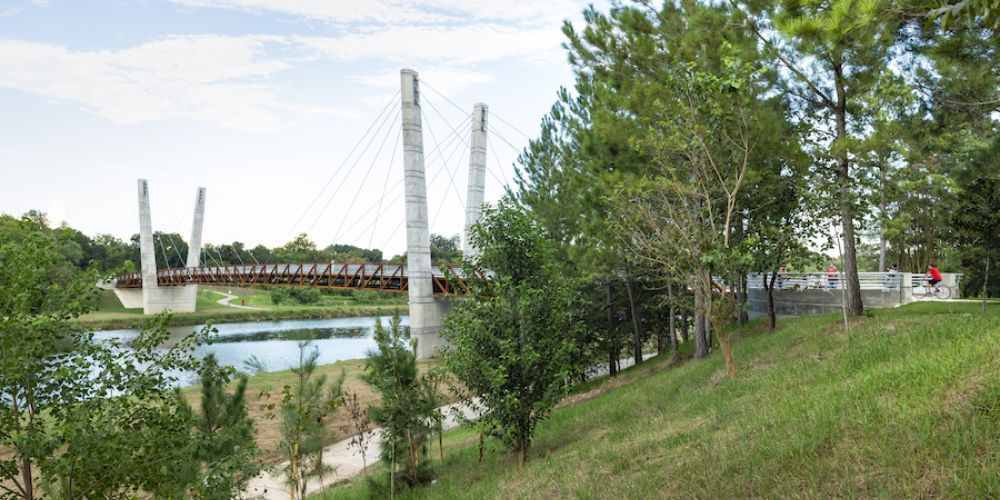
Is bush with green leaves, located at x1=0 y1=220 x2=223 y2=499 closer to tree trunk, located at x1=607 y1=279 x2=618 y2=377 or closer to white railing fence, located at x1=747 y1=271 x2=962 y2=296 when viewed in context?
tree trunk, located at x1=607 y1=279 x2=618 y2=377

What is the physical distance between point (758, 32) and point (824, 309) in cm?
1179

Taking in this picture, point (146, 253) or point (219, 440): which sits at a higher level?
point (146, 253)

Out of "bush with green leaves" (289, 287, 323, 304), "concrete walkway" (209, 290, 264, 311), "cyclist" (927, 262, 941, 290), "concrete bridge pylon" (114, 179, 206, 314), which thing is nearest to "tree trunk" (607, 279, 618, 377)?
"cyclist" (927, 262, 941, 290)

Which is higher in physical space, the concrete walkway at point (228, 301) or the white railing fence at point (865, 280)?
the white railing fence at point (865, 280)

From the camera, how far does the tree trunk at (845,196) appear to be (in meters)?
12.6

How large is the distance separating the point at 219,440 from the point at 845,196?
12.5 meters

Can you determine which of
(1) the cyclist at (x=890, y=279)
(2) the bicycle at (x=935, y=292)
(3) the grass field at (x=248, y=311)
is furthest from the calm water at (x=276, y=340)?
(2) the bicycle at (x=935, y=292)

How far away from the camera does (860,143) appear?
461 inches

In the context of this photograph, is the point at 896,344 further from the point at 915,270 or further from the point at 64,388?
the point at 915,270

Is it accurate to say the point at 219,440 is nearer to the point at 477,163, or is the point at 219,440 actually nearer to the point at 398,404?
the point at 398,404

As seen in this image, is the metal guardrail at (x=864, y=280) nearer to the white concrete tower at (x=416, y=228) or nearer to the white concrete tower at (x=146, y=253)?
the white concrete tower at (x=416, y=228)

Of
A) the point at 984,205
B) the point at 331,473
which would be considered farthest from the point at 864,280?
the point at 331,473

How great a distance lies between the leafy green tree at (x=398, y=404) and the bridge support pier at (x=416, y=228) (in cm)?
1890

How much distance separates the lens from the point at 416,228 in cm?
2864
